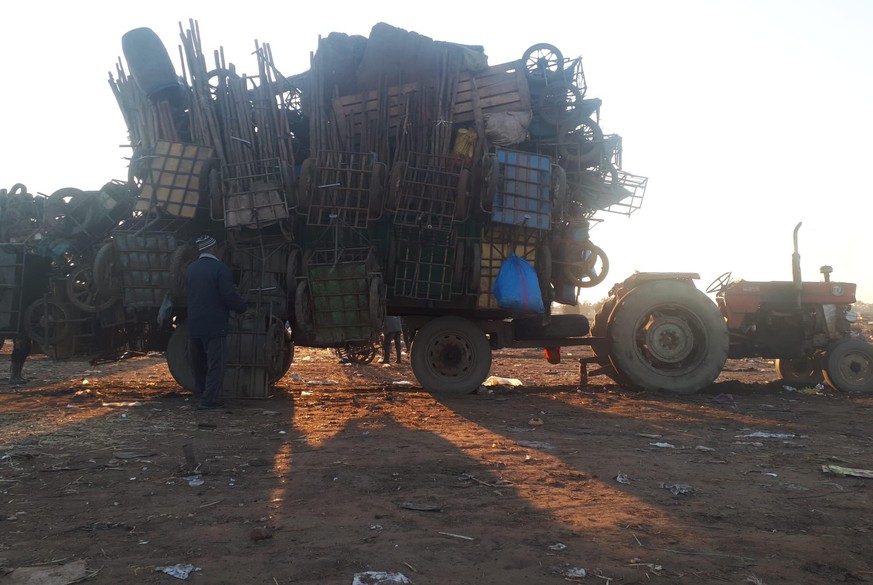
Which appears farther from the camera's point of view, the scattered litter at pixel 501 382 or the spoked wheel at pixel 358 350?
the scattered litter at pixel 501 382

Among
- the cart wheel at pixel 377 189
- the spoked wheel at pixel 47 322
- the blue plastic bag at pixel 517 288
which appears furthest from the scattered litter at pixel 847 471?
the spoked wheel at pixel 47 322

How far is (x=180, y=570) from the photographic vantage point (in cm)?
275

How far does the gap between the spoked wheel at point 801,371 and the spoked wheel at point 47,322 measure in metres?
10.6

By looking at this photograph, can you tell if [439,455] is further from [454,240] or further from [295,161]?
[295,161]

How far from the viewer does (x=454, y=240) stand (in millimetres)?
8305

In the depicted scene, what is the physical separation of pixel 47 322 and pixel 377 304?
434 cm

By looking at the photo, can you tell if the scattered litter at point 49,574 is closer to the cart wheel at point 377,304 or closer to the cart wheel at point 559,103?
the cart wheel at point 377,304

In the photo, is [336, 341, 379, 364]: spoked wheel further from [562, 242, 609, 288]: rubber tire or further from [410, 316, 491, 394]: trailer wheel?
[562, 242, 609, 288]: rubber tire

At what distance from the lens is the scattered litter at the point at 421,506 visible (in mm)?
3580

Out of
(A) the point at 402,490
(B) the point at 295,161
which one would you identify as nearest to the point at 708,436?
(A) the point at 402,490

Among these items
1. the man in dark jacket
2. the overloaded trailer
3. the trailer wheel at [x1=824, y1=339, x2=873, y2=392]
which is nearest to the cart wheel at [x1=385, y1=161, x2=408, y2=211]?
the overloaded trailer

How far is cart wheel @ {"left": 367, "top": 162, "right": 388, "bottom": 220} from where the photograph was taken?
7.87 meters

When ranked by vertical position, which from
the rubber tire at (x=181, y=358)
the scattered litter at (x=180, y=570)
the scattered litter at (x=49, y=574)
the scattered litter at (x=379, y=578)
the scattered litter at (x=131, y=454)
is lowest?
the scattered litter at (x=131, y=454)

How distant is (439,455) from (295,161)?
5.03 m
